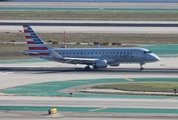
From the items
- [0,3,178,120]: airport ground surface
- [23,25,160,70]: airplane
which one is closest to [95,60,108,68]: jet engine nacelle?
[23,25,160,70]: airplane

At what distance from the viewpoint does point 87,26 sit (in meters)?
119

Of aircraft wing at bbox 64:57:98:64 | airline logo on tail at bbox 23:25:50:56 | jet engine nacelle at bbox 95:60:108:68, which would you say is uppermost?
airline logo on tail at bbox 23:25:50:56

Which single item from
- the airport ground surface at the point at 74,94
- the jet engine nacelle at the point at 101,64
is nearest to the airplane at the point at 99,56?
the jet engine nacelle at the point at 101,64

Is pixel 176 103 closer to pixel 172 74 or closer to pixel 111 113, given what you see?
pixel 111 113

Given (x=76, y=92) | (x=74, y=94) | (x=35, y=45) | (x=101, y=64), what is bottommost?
(x=74, y=94)

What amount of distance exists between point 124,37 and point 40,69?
112 ft

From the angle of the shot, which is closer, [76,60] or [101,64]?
[101,64]

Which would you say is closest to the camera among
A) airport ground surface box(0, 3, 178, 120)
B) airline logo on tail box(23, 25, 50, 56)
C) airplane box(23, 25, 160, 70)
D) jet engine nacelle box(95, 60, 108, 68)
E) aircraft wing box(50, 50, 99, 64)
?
airport ground surface box(0, 3, 178, 120)

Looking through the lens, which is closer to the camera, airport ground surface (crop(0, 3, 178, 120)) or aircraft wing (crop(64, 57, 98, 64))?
airport ground surface (crop(0, 3, 178, 120))

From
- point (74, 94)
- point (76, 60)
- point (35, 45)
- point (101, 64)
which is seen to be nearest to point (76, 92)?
point (74, 94)

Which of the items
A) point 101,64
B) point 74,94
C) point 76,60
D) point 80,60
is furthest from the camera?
point 76,60

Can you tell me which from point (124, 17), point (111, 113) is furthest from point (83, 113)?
point (124, 17)

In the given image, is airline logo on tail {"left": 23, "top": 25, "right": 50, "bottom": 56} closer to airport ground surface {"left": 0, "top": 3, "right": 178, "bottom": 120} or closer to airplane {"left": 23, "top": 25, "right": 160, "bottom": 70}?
airplane {"left": 23, "top": 25, "right": 160, "bottom": 70}

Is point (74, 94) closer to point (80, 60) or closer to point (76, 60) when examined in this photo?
point (80, 60)
